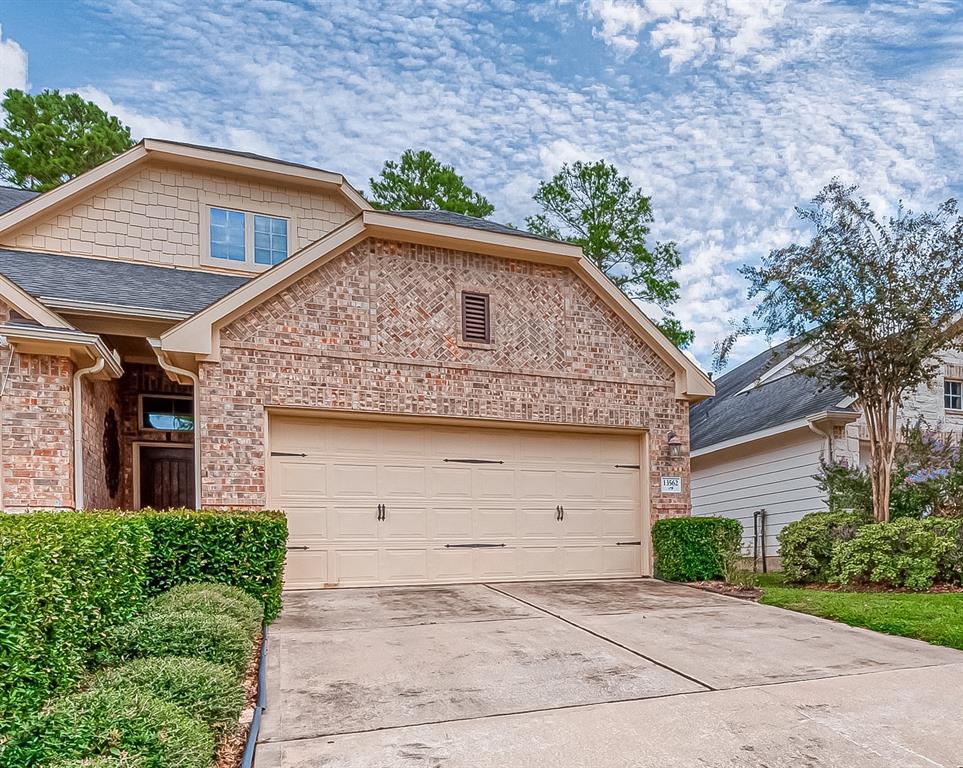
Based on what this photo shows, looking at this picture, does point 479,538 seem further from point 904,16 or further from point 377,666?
point 904,16

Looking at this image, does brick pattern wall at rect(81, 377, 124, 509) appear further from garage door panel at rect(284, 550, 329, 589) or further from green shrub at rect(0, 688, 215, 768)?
green shrub at rect(0, 688, 215, 768)

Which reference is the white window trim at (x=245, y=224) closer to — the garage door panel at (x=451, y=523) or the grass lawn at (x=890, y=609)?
the garage door panel at (x=451, y=523)

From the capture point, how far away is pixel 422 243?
10.0m

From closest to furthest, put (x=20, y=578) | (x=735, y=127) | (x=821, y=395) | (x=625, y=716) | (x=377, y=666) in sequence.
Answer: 1. (x=20, y=578)
2. (x=625, y=716)
3. (x=377, y=666)
4. (x=821, y=395)
5. (x=735, y=127)

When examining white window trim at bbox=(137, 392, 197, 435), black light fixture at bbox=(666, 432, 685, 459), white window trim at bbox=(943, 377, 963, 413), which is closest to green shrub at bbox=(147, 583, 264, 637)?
white window trim at bbox=(137, 392, 197, 435)

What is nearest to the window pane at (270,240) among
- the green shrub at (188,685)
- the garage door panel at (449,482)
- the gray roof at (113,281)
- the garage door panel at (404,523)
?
the gray roof at (113,281)

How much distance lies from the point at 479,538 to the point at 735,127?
32.2 feet

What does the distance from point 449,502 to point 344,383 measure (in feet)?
7.32

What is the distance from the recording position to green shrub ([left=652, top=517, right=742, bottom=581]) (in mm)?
10078

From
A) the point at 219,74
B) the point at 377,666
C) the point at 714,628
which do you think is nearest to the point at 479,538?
the point at 714,628

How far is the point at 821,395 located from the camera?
43.8ft

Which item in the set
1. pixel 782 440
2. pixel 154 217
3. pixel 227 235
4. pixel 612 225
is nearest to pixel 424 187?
pixel 612 225

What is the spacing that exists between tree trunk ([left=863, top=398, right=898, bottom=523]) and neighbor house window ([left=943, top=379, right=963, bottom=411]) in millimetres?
4699

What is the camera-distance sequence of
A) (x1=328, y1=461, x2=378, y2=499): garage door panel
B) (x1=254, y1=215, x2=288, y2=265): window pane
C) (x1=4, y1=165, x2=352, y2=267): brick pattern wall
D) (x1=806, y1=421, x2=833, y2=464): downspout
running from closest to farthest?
(x1=328, y1=461, x2=378, y2=499): garage door panel, (x1=4, y1=165, x2=352, y2=267): brick pattern wall, (x1=254, y1=215, x2=288, y2=265): window pane, (x1=806, y1=421, x2=833, y2=464): downspout
